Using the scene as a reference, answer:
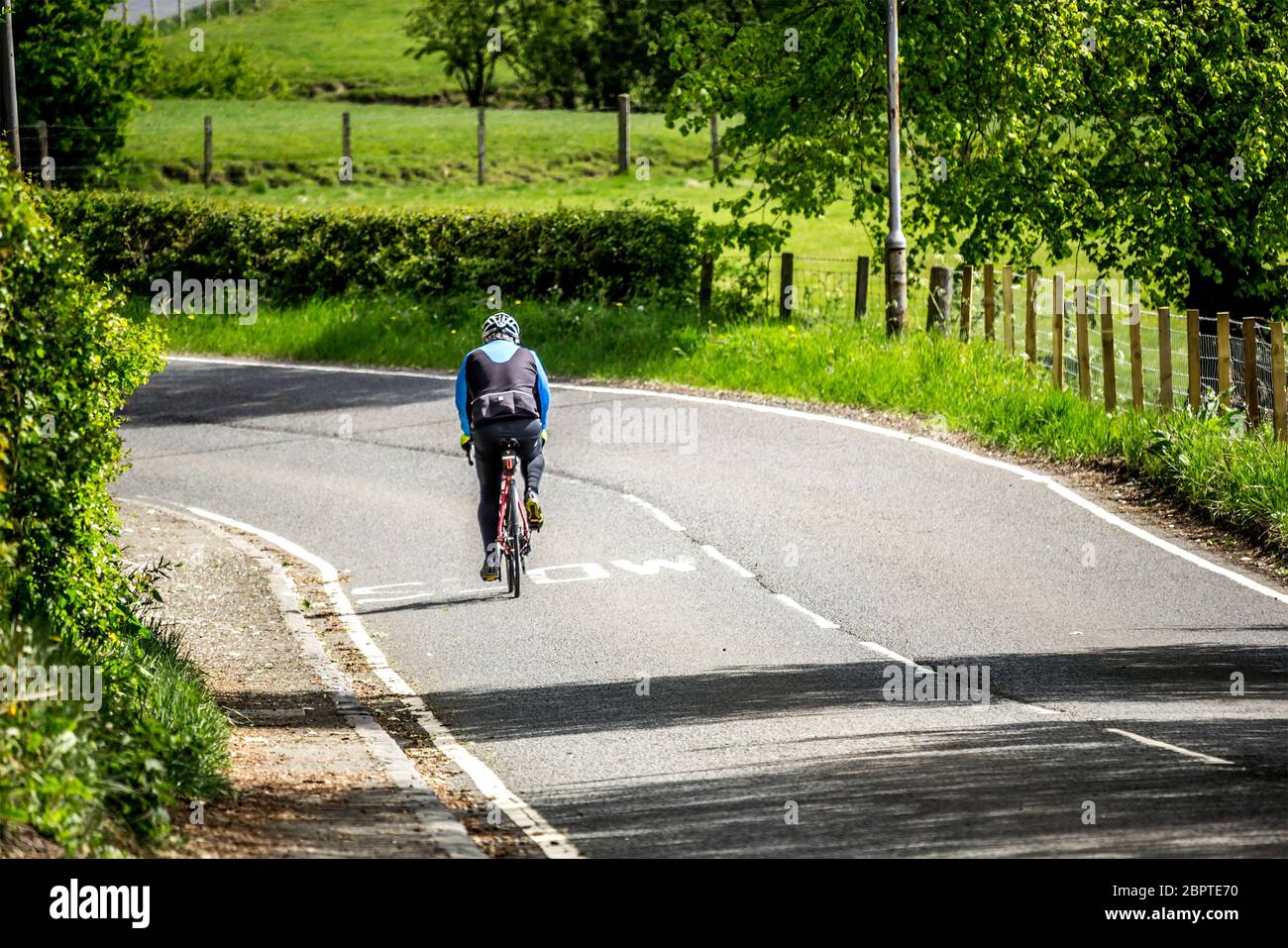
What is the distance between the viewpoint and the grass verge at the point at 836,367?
16188mm

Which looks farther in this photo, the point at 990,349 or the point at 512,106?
the point at 512,106

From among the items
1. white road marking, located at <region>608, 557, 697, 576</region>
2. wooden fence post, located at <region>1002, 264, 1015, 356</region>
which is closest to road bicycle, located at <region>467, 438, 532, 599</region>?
white road marking, located at <region>608, 557, 697, 576</region>

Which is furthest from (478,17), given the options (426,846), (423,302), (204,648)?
(426,846)

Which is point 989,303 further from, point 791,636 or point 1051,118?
point 791,636

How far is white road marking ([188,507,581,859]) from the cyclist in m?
1.29

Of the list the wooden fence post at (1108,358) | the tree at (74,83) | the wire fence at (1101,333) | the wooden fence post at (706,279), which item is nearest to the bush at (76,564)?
the wire fence at (1101,333)

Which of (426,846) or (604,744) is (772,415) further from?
(426,846)

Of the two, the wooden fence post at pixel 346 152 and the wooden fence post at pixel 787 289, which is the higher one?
the wooden fence post at pixel 346 152

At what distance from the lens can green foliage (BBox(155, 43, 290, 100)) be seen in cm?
7525

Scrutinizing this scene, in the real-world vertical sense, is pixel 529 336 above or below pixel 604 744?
above

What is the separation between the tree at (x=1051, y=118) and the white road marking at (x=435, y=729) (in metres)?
12.6

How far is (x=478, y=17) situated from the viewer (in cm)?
6688

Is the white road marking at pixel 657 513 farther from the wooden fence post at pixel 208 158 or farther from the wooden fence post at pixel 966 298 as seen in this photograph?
the wooden fence post at pixel 208 158

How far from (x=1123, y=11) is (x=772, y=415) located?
28.1 feet
